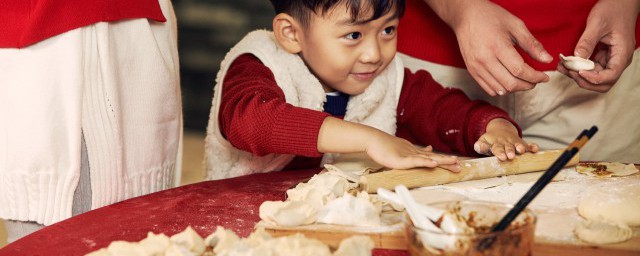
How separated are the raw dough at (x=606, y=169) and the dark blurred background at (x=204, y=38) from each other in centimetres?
328

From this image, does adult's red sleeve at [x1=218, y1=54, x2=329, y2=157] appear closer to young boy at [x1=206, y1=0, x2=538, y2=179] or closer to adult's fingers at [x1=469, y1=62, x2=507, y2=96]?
young boy at [x1=206, y1=0, x2=538, y2=179]

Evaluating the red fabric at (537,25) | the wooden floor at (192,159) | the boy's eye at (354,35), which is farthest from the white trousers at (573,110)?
the wooden floor at (192,159)

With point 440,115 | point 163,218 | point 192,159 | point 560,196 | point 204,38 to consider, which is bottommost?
point 192,159

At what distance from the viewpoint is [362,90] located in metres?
1.89

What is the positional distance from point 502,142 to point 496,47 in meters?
0.21

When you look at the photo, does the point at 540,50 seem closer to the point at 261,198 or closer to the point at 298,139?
the point at 298,139

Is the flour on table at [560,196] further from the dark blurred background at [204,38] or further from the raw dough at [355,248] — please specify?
the dark blurred background at [204,38]

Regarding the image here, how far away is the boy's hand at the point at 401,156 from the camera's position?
1.38m

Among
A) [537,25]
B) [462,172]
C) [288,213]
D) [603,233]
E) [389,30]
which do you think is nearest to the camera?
[603,233]

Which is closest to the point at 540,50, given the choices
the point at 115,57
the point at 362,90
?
the point at 362,90

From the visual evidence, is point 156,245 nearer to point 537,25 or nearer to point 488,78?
point 488,78

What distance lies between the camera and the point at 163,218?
125 cm

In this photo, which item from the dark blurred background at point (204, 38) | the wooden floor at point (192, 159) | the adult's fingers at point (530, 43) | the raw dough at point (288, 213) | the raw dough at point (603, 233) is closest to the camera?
the raw dough at point (603, 233)

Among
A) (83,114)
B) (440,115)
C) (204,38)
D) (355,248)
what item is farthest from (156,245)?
(204,38)
